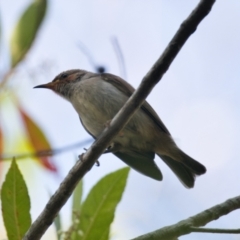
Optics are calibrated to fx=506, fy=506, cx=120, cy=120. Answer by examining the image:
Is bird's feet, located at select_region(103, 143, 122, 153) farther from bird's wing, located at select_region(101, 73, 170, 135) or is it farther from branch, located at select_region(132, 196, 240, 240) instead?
branch, located at select_region(132, 196, 240, 240)

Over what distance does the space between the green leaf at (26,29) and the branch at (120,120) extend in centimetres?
53

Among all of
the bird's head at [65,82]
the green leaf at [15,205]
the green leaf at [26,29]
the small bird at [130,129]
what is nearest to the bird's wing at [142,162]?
the small bird at [130,129]

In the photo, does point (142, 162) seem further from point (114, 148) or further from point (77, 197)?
point (77, 197)

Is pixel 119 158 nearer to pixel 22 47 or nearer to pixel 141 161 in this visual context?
pixel 141 161

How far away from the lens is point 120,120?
7.90 feet

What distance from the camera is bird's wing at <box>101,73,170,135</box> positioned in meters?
4.52

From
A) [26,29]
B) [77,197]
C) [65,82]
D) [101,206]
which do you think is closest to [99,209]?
[101,206]

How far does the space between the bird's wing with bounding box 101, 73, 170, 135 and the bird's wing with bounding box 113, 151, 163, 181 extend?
276mm

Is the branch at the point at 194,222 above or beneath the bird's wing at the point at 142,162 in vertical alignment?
beneath

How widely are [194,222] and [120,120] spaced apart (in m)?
0.62

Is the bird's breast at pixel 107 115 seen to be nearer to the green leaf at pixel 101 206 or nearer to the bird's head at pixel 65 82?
the bird's head at pixel 65 82

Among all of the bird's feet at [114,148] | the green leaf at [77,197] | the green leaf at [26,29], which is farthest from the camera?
the bird's feet at [114,148]

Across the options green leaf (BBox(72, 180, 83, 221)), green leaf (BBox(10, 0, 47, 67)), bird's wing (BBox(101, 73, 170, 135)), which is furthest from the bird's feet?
green leaf (BBox(10, 0, 47, 67))

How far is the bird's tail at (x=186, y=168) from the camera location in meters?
4.43
